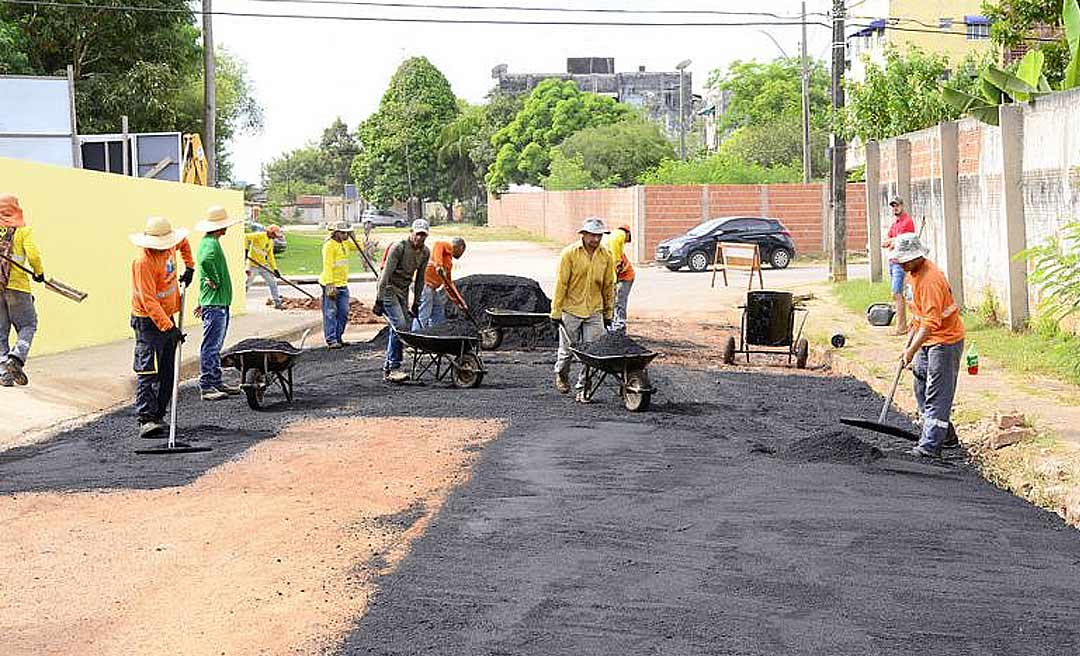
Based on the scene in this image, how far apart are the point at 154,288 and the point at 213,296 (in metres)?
2.31

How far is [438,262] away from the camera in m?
17.3

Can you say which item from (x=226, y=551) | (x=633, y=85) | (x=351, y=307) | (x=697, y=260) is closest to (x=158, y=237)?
(x=226, y=551)

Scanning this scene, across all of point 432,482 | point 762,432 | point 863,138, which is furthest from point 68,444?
point 863,138

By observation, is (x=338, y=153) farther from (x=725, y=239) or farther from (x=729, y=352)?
(x=729, y=352)

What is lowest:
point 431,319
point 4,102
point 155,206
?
point 431,319

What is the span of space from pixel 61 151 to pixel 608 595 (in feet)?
83.9

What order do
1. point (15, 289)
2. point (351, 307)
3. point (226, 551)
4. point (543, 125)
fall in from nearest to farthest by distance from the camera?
point (226, 551) → point (15, 289) → point (351, 307) → point (543, 125)

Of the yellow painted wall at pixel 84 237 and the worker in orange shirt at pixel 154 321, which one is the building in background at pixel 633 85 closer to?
the yellow painted wall at pixel 84 237

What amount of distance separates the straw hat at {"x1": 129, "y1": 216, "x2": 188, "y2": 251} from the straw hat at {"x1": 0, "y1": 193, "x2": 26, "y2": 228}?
10.5 feet

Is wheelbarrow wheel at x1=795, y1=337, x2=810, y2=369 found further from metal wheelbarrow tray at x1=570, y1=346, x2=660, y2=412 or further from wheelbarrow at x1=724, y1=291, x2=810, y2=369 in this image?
metal wheelbarrow tray at x1=570, y1=346, x2=660, y2=412

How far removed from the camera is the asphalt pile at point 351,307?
25.2m

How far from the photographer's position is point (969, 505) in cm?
966

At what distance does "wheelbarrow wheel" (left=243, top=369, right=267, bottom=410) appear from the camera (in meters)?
13.9

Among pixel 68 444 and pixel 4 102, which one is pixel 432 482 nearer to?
pixel 68 444
